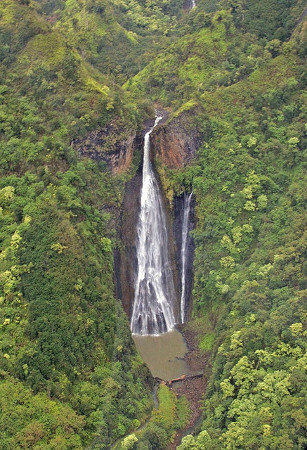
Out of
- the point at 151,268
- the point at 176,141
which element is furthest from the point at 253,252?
the point at 176,141

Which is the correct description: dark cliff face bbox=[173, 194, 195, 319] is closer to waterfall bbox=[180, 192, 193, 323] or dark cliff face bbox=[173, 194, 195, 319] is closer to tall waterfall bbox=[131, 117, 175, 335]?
waterfall bbox=[180, 192, 193, 323]

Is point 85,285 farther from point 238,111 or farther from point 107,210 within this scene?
point 238,111

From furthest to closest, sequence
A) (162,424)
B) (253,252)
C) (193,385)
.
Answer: (253,252), (193,385), (162,424)

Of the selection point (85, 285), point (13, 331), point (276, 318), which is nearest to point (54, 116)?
point (85, 285)

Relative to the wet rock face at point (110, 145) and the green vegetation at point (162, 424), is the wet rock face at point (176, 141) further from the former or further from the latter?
the green vegetation at point (162, 424)

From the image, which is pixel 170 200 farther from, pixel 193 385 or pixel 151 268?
pixel 193 385

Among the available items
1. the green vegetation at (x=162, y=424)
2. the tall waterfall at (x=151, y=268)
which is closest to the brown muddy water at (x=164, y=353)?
the tall waterfall at (x=151, y=268)
